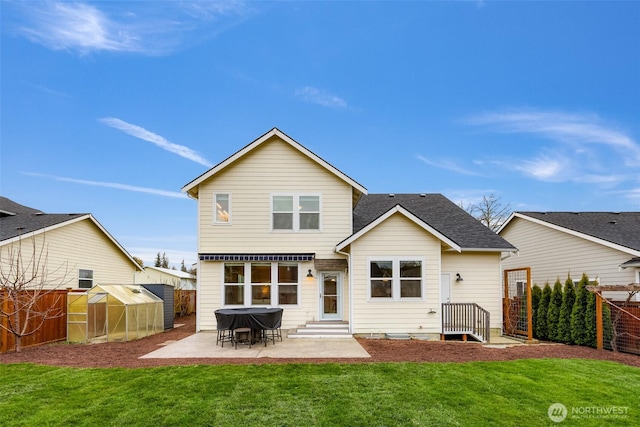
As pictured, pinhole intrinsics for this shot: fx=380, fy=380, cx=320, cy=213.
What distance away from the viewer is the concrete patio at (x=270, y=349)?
31.6 ft

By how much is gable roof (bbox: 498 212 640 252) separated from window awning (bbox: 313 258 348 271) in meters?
9.23

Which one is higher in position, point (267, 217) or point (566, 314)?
point (267, 217)

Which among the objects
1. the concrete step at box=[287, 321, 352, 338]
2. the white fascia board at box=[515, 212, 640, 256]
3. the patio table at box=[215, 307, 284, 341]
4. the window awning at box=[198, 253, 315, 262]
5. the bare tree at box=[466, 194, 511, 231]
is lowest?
the concrete step at box=[287, 321, 352, 338]

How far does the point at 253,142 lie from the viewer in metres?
14.4

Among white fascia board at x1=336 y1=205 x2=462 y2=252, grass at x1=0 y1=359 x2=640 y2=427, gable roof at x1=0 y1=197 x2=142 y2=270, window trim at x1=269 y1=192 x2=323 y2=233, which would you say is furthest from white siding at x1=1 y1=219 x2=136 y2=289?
white fascia board at x1=336 y1=205 x2=462 y2=252

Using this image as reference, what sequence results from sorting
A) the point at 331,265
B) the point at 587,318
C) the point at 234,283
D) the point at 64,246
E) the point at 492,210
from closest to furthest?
the point at 587,318 < the point at 331,265 < the point at 234,283 < the point at 64,246 < the point at 492,210

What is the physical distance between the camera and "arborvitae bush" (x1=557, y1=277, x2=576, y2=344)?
12281 millimetres

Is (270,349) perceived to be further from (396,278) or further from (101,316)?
(101,316)

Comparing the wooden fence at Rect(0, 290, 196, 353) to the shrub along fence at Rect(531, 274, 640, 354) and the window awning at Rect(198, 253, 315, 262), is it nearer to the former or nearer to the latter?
the window awning at Rect(198, 253, 315, 262)

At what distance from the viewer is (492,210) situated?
3441 centimetres

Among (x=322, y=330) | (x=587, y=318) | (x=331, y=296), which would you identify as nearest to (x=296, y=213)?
(x=331, y=296)

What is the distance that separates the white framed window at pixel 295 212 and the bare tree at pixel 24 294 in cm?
775

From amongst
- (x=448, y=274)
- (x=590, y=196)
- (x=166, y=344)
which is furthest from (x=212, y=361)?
(x=590, y=196)

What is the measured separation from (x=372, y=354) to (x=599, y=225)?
1276 centimetres
